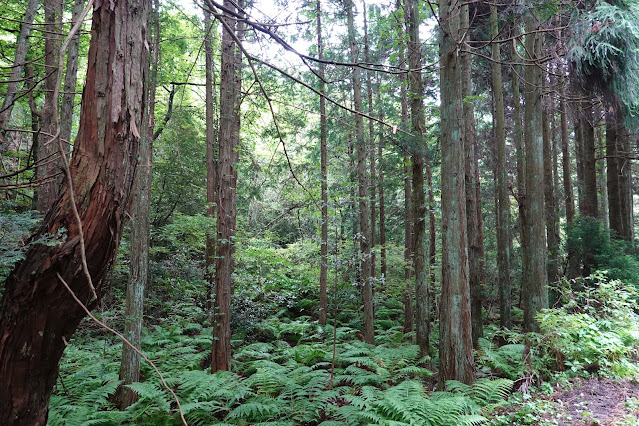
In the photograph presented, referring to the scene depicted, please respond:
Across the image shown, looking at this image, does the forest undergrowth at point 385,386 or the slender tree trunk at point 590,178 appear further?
the slender tree trunk at point 590,178

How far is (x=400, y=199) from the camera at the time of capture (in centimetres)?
1741

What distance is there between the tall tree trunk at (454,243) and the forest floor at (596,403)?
102cm

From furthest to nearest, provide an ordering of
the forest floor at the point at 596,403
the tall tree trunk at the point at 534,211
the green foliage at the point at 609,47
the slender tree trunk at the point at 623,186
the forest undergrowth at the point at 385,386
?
the slender tree trunk at the point at 623,186 → the tall tree trunk at the point at 534,211 → the green foliage at the point at 609,47 → the forest undergrowth at the point at 385,386 → the forest floor at the point at 596,403

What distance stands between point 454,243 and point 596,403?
2306 mm

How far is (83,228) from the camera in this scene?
6.11 ft

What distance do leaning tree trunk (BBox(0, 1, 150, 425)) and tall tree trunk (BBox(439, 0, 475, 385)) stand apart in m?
4.10

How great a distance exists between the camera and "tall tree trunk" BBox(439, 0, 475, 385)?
499cm

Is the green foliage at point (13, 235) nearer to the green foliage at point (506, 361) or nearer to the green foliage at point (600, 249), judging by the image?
the green foliage at point (506, 361)

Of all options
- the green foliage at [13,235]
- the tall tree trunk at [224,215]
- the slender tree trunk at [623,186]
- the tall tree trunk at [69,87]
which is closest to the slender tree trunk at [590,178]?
the slender tree trunk at [623,186]

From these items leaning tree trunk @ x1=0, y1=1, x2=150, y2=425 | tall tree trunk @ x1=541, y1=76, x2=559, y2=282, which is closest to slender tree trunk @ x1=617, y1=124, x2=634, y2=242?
tall tree trunk @ x1=541, y1=76, x2=559, y2=282

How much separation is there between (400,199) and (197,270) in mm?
9828

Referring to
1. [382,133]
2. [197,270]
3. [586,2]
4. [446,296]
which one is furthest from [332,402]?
[586,2]

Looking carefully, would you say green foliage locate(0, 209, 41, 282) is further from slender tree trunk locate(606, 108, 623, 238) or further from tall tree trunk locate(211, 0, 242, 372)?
slender tree trunk locate(606, 108, 623, 238)

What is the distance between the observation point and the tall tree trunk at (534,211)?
282 inches
